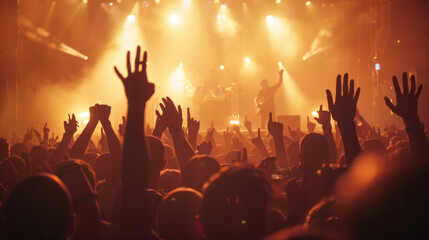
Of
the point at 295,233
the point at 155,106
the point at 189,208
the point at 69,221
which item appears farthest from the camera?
the point at 155,106

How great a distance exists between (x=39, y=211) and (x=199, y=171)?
1.21 metres

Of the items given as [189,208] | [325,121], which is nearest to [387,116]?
[325,121]

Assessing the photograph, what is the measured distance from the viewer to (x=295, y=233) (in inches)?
40.1

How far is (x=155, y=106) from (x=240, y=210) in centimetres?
1572

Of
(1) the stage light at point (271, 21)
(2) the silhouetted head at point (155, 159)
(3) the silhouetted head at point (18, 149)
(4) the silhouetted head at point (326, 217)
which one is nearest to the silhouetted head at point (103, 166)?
(2) the silhouetted head at point (155, 159)

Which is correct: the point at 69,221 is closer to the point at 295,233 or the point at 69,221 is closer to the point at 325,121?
the point at 295,233

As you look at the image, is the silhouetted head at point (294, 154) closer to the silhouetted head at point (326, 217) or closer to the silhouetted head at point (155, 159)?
the silhouetted head at point (155, 159)

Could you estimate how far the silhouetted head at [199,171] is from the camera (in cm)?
254

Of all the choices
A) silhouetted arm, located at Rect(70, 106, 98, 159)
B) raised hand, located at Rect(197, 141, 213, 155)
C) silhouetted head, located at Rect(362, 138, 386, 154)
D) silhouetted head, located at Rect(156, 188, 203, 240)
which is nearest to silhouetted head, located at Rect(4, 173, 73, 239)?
silhouetted head, located at Rect(156, 188, 203, 240)

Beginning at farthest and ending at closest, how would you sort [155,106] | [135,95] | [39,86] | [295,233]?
[155,106], [39,86], [135,95], [295,233]

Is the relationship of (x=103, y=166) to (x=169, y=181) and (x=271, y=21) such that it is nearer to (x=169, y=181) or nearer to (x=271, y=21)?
(x=169, y=181)

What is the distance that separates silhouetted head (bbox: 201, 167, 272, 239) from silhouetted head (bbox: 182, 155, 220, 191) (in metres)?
0.94

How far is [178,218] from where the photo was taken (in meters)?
1.83

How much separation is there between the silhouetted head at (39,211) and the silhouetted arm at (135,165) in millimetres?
282
